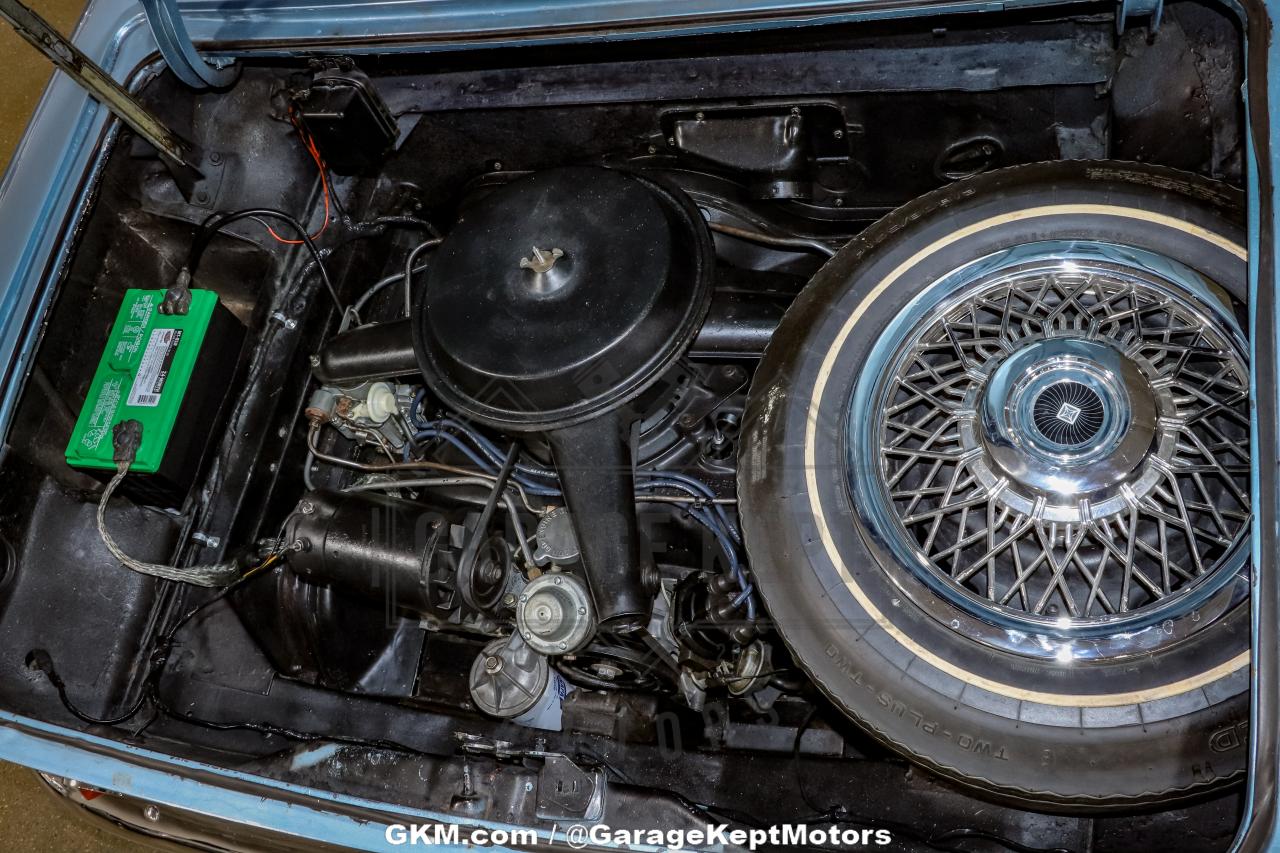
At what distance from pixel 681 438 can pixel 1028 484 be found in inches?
25.2

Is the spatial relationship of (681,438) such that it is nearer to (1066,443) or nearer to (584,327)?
(584,327)

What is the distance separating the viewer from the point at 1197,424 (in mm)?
1545

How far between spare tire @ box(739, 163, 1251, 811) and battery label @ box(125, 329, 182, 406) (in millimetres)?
1080

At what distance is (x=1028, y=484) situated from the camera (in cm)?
150

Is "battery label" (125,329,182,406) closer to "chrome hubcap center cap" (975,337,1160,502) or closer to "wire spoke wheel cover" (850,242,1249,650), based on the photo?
"wire spoke wheel cover" (850,242,1249,650)

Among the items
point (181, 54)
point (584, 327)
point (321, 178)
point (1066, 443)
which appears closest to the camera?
point (1066, 443)

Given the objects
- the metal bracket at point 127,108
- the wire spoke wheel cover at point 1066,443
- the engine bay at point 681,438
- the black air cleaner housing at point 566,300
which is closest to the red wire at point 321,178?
the engine bay at point 681,438

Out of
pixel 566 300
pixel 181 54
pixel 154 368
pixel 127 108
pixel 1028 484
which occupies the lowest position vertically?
pixel 1028 484

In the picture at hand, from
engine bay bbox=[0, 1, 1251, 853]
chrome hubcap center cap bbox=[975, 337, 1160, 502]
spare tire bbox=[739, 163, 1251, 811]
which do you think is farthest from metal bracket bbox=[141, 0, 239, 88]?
chrome hubcap center cap bbox=[975, 337, 1160, 502]

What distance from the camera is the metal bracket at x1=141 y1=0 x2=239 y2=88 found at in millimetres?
2002

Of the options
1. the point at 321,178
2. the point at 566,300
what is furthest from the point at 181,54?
the point at 566,300

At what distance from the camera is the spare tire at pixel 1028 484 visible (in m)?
1.38

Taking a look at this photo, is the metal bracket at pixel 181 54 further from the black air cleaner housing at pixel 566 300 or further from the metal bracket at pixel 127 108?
the black air cleaner housing at pixel 566 300

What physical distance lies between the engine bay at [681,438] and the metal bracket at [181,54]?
0.19ft
